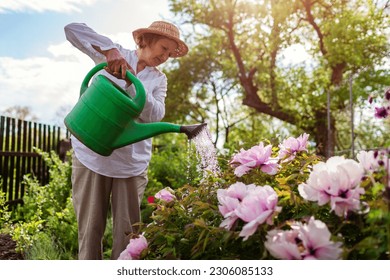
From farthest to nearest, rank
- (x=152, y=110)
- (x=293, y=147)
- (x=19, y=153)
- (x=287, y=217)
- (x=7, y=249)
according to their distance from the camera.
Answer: (x=19, y=153), (x=7, y=249), (x=152, y=110), (x=293, y=147), (x=287, y=217)

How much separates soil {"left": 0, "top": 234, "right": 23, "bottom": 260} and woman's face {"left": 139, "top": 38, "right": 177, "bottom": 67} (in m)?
1.70

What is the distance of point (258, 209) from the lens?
1070mm

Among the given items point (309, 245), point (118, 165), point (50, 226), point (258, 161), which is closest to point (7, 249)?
point (50, 226)

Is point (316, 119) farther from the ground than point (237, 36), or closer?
closer

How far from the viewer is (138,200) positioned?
2334mm

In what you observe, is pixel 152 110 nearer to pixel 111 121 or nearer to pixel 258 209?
pixel 111 121

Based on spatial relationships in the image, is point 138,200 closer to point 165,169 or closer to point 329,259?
point 329,259

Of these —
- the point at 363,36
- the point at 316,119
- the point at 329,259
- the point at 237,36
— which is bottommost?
the point at 329,259

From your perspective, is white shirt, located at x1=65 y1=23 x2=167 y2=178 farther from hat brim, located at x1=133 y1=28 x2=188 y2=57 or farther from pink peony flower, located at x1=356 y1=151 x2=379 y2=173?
pink peony flower, located at x1=356 y1=151 x2=379 y2=173

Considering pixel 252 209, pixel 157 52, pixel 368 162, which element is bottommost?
pixel 252 209

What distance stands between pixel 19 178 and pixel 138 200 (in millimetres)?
3421

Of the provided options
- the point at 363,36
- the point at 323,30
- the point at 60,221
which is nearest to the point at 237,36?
the point at 323,30

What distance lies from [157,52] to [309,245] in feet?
4.74

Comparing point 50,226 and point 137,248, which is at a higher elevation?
point 137,248
